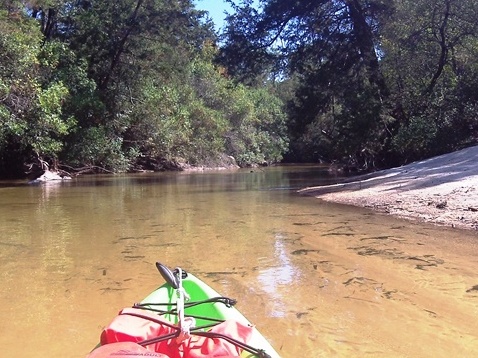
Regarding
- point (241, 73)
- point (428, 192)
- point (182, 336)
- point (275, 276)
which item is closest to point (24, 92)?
point (241, 73)

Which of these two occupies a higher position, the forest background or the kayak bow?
the forest background

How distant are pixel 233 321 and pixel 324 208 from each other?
7.44m

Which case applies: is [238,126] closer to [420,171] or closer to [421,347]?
[420,171]

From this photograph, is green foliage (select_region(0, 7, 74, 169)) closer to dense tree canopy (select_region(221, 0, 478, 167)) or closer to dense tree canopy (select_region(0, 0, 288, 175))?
dense tree canopy (select_region(0, 0, 288, 175))

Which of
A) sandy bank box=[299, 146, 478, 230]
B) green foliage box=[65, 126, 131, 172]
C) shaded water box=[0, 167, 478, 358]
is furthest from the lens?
green foliage box=[65, 126, 131, 172]

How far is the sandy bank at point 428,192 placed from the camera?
7762 mm

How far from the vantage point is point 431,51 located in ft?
55.8

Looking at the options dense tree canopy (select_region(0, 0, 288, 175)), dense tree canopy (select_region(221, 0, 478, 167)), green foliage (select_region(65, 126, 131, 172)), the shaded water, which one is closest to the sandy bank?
the shaded water

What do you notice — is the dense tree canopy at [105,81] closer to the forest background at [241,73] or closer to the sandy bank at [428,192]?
the forest background at [241,73]

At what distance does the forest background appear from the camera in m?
16.1

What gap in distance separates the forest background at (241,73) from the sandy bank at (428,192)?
4465 mm

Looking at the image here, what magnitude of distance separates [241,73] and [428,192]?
1242 centimetres

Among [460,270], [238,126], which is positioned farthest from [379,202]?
[238,126]

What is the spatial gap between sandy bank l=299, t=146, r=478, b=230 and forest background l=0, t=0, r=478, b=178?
14.6ft
